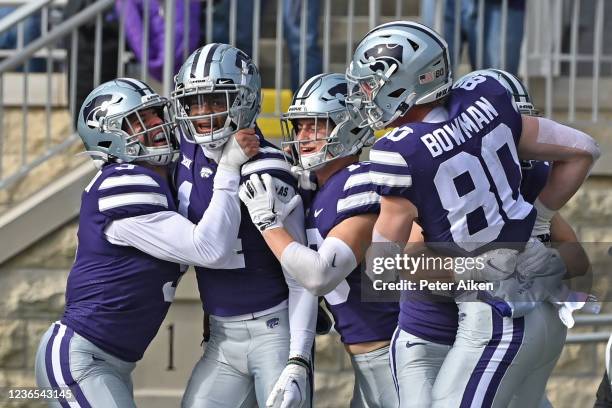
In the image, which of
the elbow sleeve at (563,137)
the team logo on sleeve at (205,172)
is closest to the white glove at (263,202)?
the team logo on sleeve at (205,172)

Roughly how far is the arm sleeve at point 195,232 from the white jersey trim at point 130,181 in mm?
124

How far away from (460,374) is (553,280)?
50cm

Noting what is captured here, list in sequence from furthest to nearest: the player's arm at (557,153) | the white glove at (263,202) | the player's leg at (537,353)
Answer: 1. the white glove at (263,202)
2. the player's arm at (557,153)
3. the player's leg at (537,353)

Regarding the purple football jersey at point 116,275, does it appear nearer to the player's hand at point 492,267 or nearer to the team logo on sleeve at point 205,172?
the team logo on sleeve at point 205,172

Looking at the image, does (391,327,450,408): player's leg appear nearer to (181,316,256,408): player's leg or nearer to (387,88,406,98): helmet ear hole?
(181,316,256,408): player's leg

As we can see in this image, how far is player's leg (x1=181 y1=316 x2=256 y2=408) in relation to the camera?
502 cm

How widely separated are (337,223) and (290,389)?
2.00 ft

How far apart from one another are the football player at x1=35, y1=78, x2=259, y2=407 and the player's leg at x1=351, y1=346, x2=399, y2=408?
2.16ft

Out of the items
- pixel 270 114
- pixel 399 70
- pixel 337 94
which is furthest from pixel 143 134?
pixel 270 114

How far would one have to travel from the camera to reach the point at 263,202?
4793mm

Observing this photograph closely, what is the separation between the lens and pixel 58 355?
496 centimetres

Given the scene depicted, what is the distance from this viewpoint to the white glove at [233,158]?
4949 millimetres

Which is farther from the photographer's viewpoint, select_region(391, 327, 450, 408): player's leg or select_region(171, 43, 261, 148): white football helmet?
select_region(171, 43, 261, 148): white football helmet

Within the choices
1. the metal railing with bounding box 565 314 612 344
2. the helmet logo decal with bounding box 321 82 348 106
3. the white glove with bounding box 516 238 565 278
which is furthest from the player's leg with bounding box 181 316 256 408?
the metal railing with bounding box 565 314 612 344
